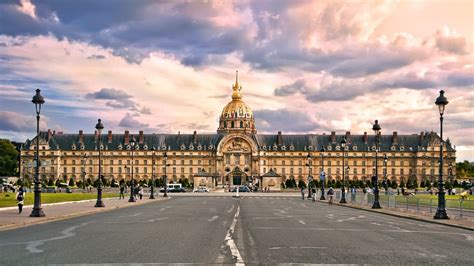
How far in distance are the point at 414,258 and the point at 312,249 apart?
9.20ft

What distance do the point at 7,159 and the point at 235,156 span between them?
205 feet

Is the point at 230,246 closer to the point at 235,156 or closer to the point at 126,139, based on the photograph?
the point at 235,156

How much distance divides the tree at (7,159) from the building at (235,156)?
995cm

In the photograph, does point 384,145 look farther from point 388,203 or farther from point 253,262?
point 253,262

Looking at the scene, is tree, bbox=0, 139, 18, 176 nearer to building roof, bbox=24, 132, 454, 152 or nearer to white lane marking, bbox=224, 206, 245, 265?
building roof, bbox=24, 132, 454, 152

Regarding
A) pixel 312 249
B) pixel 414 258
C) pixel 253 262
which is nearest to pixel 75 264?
pixel 253 262

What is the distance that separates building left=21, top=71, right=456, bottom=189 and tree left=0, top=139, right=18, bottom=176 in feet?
32.6

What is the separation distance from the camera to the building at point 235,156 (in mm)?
188375

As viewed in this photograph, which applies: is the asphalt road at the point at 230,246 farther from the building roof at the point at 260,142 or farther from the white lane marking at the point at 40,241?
the building roof at the point at 260,142

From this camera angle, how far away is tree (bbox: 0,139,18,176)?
166788 mm

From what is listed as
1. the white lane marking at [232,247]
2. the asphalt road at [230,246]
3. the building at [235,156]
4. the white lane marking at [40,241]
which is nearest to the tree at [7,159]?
the building at [235,156]

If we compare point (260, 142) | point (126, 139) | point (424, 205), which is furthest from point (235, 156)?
point (424, 205)

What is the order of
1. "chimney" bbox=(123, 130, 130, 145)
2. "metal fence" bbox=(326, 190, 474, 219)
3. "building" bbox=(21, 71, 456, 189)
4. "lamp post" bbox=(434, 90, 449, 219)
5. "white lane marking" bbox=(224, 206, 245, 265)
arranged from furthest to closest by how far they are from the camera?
1. "chimney" bbox=(123, 130, 130, 145)
2. "building" bbox=(21, 71, 456, 189)
3. "metal fence" bbox=(326, 190, 474, 219)
4. "lamp post" bbox=(434, 90, 449, 219)
5. "white lane marking" bbox=(224, 206, 245, 265)

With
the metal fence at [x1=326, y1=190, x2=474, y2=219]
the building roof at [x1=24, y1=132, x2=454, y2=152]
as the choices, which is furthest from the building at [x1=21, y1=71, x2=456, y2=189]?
the metal fence at [x1=326, y1=190, x2=474, y2=219]
